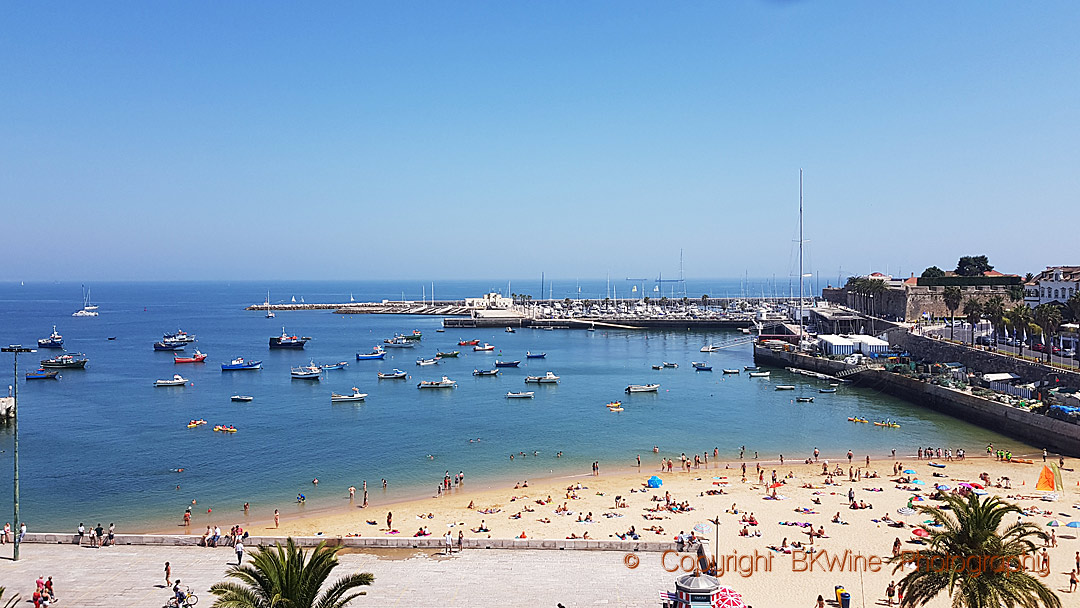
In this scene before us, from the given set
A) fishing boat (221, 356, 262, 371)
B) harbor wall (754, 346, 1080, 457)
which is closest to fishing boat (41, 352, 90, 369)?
fishing boat (221, 356, 262, 371)

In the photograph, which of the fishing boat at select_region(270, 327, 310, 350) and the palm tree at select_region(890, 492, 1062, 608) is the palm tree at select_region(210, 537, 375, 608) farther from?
the fishing boat at select_region(270, 327, 310, 350)

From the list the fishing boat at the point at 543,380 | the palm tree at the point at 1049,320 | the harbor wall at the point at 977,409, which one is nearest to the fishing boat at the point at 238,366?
the fishing boat at the point at 543,380

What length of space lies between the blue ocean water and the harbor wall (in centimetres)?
98

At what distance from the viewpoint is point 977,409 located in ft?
147

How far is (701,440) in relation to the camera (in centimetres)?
4331

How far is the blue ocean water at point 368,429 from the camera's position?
33875 mm

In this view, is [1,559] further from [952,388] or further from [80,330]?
[80,330]

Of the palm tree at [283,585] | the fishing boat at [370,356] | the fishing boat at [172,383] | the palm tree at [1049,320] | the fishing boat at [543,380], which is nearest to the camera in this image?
the palm tree at [283,585]

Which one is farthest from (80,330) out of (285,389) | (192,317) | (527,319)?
(285,389)

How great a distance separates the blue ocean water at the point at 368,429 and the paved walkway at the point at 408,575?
953cm

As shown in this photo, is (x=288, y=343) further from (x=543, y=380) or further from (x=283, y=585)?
(x=283, y=585)

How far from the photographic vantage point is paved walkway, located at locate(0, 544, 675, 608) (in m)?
17.6

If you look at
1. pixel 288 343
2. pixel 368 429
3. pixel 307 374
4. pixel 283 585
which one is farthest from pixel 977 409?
pixel 288 343

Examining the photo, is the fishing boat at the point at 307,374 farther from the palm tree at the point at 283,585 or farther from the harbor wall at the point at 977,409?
the palm tree at the point at 283,585
